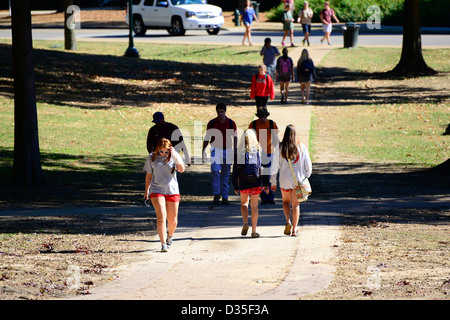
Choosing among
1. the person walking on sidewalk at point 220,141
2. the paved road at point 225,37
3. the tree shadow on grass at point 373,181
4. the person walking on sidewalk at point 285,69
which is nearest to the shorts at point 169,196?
the person walking on sidewalk at point 220,141

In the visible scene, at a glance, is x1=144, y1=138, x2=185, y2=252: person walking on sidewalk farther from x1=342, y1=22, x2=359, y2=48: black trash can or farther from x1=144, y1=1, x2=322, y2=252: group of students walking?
x1=342, y1=22, x2=359, y2=48: black trash can

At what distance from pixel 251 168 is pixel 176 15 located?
2811cm

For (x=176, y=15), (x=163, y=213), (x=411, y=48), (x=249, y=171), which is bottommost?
(x=163, y=213)

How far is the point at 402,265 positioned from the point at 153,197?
3.22 metres

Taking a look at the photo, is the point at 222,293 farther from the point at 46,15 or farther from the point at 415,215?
the point at 46,15

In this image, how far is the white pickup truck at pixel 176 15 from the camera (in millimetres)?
36188

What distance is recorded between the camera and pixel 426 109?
885 inches

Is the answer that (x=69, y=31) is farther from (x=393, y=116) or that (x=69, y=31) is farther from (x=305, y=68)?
(x=393, y=116)

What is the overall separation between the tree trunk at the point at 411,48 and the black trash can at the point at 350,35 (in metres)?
4.93

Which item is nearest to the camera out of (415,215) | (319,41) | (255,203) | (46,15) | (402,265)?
(402,265)

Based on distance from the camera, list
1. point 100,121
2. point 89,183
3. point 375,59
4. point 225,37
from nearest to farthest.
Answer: point 89,183, point 100,121, point 375,59, point 225,37

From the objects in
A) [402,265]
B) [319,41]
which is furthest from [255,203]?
[319,41]

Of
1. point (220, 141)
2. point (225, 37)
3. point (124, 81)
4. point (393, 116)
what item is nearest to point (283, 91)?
point (393, 116)

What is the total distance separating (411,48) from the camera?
27.5 metres
